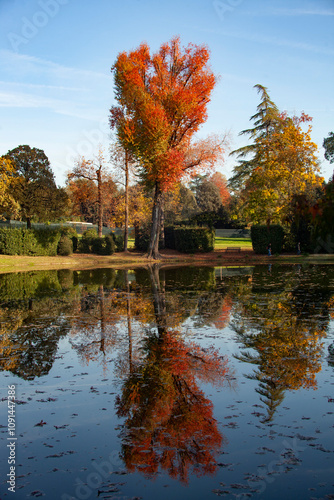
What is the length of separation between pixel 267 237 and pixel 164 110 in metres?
12.4

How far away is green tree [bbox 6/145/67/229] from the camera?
120 ft

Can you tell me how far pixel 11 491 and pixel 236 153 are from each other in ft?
169

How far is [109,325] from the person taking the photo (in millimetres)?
11352

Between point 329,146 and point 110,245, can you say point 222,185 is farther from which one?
point 110,245

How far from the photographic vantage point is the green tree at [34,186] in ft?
120

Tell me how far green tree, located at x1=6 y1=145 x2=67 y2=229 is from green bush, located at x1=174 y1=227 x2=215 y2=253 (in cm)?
1029

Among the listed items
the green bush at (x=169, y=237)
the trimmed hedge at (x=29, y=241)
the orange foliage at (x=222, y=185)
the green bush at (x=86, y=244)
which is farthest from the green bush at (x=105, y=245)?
the orange foliage at (x=222, y=185)

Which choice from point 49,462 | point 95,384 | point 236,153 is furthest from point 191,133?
point 49,462

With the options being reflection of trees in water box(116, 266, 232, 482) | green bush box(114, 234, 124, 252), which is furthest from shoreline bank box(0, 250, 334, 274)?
reflection of trees in water box(116, 266, 232, 482)

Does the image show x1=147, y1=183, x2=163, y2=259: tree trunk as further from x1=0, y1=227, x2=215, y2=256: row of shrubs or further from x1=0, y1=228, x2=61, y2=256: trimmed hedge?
x1=0, y1=228, x2=61, y2=256: trimmed hedge

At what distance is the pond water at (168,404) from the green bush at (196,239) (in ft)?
82.2

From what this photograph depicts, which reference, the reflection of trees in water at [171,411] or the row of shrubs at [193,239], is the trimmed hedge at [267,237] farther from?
the reflection of trees in water at [171,411]

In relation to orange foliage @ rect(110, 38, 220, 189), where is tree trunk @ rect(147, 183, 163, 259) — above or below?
below

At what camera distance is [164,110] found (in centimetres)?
3362
